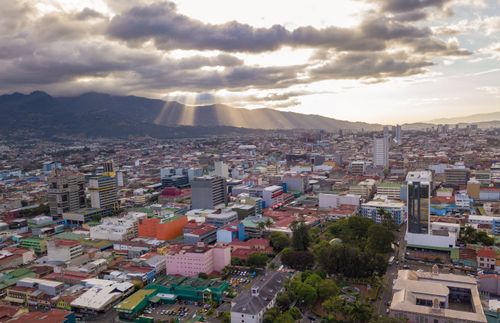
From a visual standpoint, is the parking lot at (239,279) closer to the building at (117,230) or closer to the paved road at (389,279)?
the paved road at (389,279)

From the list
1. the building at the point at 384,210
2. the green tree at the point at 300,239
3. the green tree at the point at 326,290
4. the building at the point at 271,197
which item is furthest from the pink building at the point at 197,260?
the building at the point at 271,197

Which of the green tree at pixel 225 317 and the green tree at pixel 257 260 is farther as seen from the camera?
the green tree at pixel 257 260

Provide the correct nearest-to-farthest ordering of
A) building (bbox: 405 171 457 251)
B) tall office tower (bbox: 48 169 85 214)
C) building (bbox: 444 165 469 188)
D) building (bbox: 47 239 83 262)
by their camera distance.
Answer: building (bbox: 405 171 457 251), building (bbox: 47 239 83 262), tall office tower (bbox: 48 169 85 214), building (bbox: 444 165 469 188)

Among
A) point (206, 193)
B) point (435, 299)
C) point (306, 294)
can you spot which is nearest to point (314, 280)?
point (306, 294)

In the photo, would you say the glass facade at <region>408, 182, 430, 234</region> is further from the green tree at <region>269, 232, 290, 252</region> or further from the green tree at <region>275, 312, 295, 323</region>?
the green tree at <region>275, 312, 295, 323</region>

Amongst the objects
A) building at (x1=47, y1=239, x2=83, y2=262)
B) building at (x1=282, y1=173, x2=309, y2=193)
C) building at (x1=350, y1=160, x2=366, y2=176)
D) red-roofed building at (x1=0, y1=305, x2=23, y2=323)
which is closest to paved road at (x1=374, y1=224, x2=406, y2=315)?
red-roofed building at (x1=0, y1=305, x2=23, y2=323)

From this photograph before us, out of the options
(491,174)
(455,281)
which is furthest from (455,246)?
(491,174)

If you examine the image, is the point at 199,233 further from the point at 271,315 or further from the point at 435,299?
the point at 435,299
